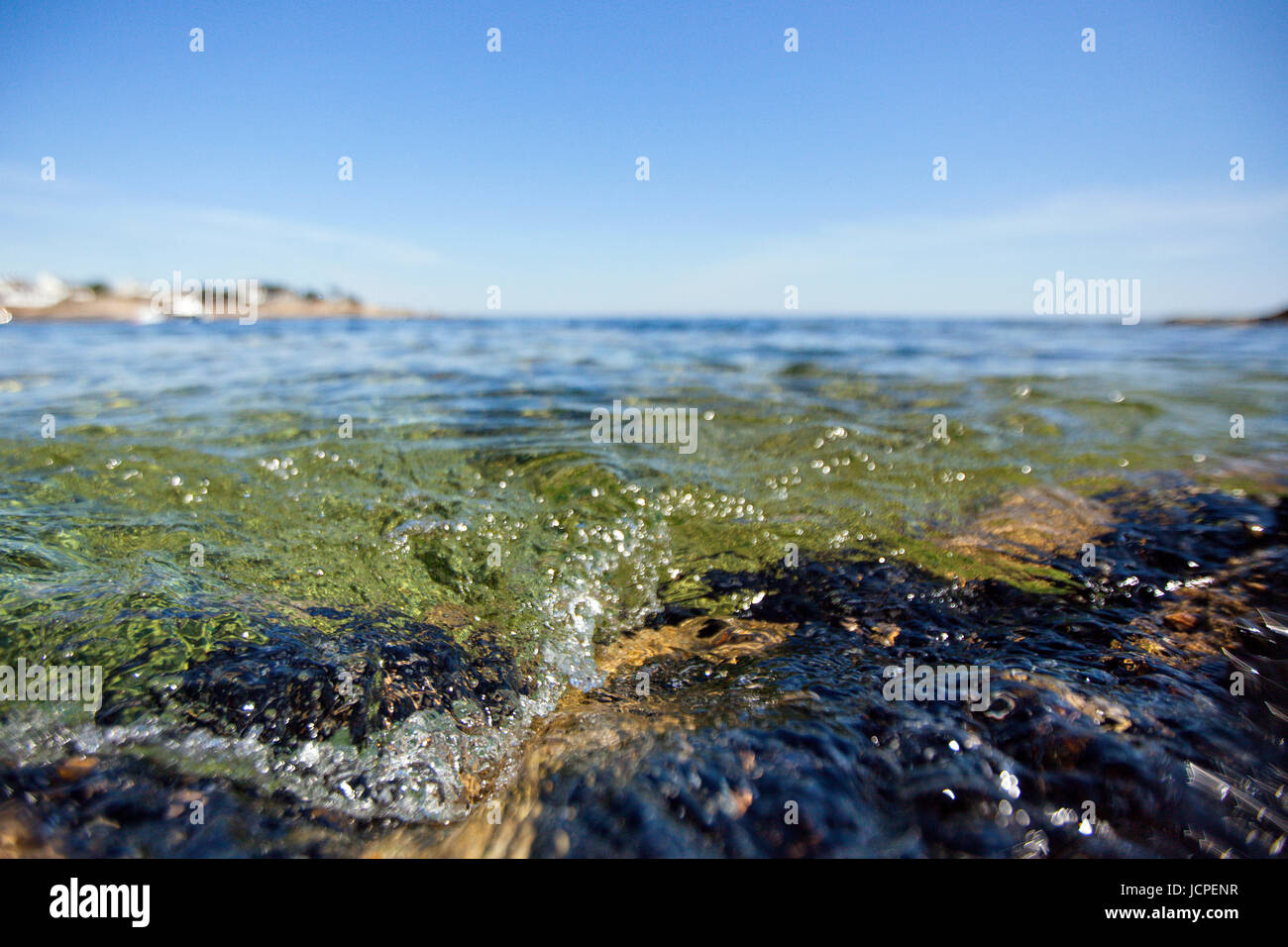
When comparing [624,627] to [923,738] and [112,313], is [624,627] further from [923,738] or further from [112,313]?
[112,313]

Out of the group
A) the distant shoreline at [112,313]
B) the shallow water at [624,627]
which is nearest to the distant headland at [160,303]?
the distant shoreline at [112,313]

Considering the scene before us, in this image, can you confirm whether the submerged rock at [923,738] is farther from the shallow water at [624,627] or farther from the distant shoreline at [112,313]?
the distant shoreline at [112,313]

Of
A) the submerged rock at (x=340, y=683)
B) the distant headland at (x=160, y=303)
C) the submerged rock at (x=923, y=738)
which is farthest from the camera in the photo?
the distant headland at (x=160, y=303)

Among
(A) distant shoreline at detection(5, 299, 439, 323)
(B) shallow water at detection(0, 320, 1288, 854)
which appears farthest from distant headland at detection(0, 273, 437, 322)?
(B) shallow water at detection(0, 320, 1288, 854)

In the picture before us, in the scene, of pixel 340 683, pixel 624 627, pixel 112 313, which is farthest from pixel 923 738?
pixel 112 313

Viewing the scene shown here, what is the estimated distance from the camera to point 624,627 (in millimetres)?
3406

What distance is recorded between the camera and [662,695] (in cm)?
275

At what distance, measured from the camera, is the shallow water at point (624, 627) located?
2.09m

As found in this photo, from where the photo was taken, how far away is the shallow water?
2.09m
